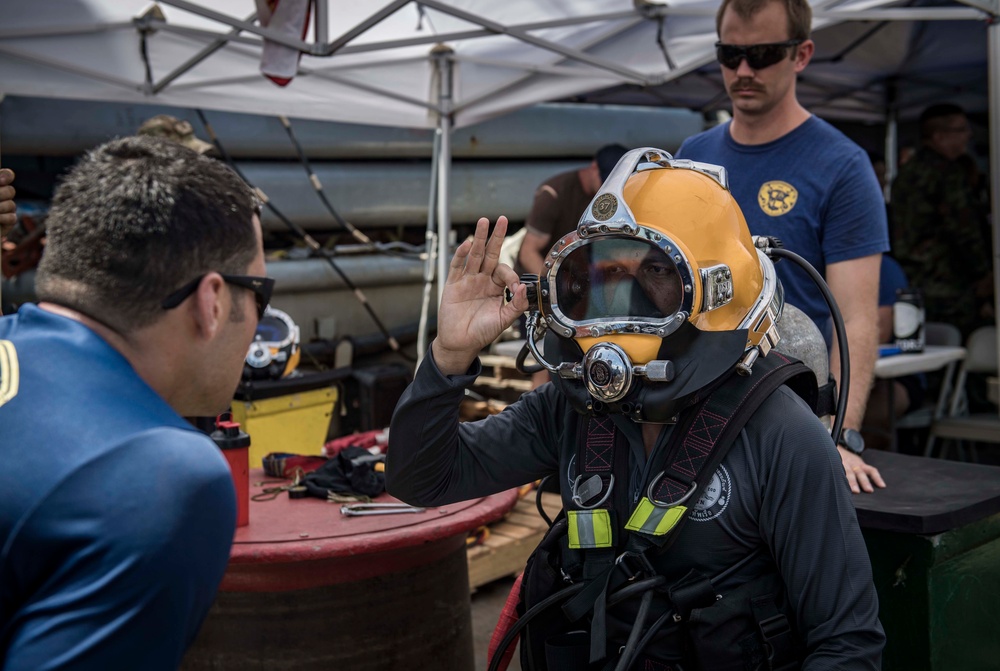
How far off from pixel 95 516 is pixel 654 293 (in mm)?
998

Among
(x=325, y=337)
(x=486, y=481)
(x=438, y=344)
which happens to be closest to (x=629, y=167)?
(x=438, y=344)

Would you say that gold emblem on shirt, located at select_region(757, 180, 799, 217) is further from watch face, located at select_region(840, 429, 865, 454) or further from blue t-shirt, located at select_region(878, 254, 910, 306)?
blue t-shirt, located at select_region(878, 254, 910, 306)

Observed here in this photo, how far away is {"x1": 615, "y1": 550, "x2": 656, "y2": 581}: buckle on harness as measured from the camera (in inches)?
62.6

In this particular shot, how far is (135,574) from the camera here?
1050mm

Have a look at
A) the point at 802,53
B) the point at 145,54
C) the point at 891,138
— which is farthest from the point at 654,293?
the point at 891,138

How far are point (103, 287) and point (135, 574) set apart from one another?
38 cm

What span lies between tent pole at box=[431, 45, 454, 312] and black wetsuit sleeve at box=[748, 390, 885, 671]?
Answer: 3957 millimetres

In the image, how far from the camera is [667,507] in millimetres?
1580

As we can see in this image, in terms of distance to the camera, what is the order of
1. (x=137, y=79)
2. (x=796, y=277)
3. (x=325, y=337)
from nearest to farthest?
(x=796, y=277), (x=137, y=79), (x=325, y=337)

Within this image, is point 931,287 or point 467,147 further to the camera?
point 467,147

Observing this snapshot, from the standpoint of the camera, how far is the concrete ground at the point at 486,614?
4055 mm

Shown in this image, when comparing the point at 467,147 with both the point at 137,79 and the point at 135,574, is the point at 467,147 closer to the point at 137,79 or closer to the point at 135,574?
the point at 137,79

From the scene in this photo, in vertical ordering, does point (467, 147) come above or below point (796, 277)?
above

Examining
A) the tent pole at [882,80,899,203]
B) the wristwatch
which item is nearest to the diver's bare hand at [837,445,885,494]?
the wristwatch
